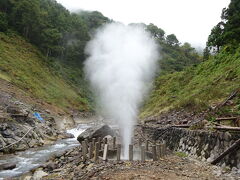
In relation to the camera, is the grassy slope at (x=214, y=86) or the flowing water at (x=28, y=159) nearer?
the flowing water at (x=28, y=159)

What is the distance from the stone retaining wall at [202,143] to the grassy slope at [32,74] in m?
21.3

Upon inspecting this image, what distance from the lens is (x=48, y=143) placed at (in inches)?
608

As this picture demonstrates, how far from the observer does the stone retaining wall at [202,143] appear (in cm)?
636

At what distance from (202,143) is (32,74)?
29.6 m

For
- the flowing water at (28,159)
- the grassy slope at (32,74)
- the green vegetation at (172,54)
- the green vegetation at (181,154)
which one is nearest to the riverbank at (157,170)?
the green vegetation at (181,154)

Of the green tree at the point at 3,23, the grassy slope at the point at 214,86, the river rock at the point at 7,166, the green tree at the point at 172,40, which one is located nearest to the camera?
the river rock at the point at 7,166

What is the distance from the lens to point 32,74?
3184 cm

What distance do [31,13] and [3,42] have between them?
9857 mm

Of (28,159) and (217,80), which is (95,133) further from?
(217,80)

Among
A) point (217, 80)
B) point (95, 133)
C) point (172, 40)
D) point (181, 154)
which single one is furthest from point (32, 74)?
point (172, 40)

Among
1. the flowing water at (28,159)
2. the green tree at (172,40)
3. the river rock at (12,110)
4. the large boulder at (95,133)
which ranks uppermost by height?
the green tree at (172,40)

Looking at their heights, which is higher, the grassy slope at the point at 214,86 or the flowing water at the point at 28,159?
the grassy slope at the point at 214,86

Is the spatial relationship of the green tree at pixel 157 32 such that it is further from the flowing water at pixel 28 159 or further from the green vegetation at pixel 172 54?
the flowing water at pixel 28 159

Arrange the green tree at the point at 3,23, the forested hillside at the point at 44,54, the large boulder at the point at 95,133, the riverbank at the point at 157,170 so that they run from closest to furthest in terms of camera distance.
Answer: the riverbank at the point at 157,170, the large boulder at the point at 95,133, the forested hillside at the point at 44,54, the green tree at the point at 3,23
